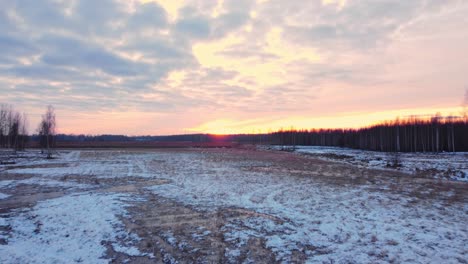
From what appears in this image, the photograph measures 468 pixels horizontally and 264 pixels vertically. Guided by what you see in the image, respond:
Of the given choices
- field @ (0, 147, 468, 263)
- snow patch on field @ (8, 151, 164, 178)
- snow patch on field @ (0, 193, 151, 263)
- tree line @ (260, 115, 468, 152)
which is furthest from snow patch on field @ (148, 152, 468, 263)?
tree line @ (260, 115, 468, 152)

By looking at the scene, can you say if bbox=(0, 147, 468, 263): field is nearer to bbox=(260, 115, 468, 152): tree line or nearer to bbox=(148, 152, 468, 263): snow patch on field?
bbox=(148, 152, 468, 263): snow patch on field

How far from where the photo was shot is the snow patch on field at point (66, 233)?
21.1 feet

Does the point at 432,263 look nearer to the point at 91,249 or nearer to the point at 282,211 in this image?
the point at 282,211

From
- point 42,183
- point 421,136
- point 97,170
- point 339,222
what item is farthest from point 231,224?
point 421,136

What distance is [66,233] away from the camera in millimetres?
7941

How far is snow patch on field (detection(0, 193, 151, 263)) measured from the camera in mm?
6418

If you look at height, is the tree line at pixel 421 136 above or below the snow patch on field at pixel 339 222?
above

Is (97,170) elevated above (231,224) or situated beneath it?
elevated above

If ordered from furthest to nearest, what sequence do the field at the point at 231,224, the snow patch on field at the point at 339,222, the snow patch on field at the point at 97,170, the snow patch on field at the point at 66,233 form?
1. the snow patch on field at the point at 97,170
2. the snow patch on field at the point at 339,222
3. the field at the point at 231,224
4. the snow patch on field at the point at 66,233

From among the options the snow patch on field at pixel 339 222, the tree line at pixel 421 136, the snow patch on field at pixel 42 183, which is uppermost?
the tree line at pixel 421 136

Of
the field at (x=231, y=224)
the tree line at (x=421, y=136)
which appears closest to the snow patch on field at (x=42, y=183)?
the field at (x=231, y=224)

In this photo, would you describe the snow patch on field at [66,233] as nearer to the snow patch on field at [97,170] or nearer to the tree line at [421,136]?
the snow patch on field at [97,170]

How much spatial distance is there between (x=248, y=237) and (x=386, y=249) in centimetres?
326

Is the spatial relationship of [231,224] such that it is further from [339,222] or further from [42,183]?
[42,183]
